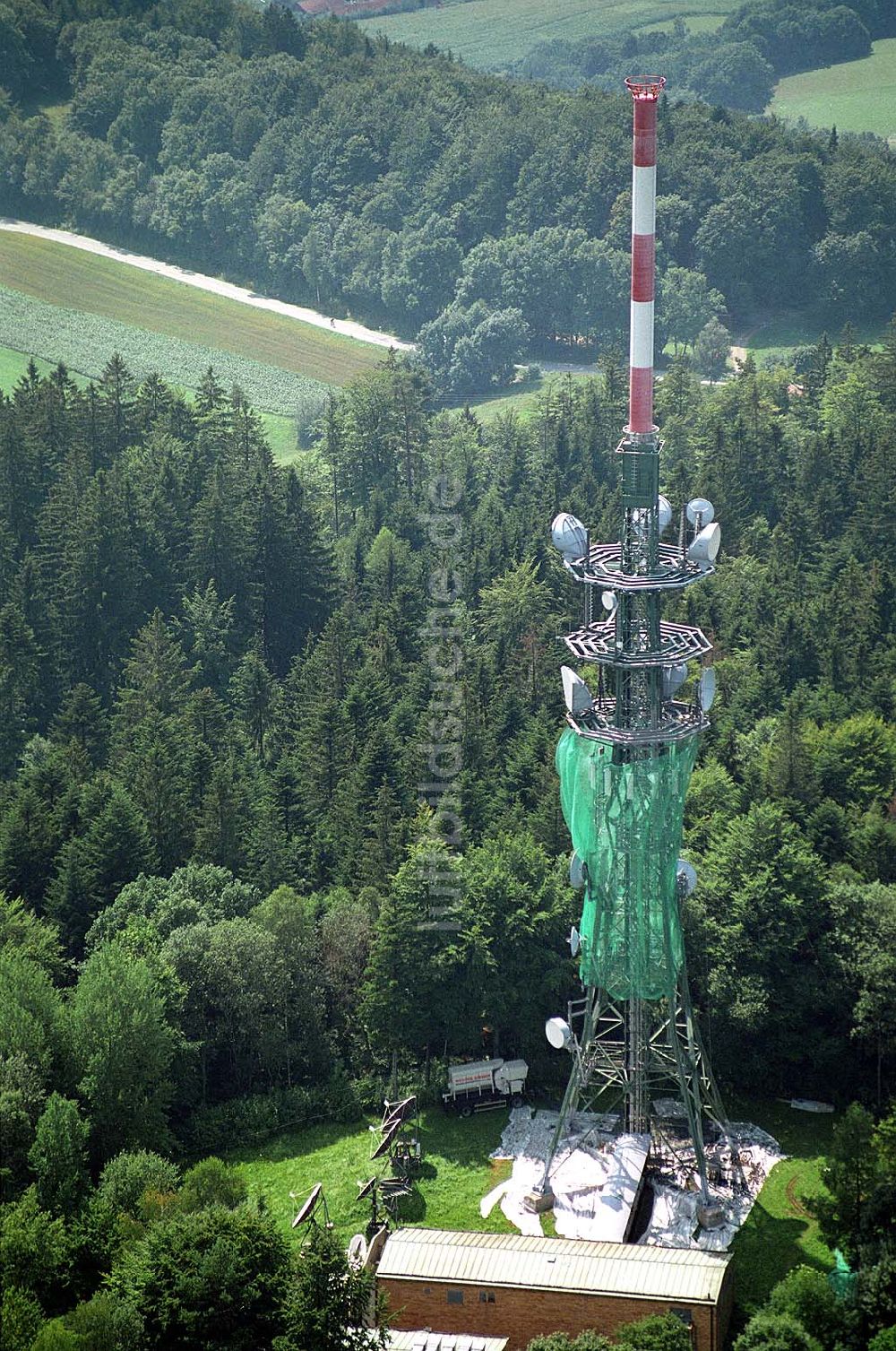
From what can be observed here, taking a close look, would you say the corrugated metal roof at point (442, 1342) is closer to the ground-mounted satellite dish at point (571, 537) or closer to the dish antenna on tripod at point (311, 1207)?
the dish antenna on tripod at point (311, 1207)

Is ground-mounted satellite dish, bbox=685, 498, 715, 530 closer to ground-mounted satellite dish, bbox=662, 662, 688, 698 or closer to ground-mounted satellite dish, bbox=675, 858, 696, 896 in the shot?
ground-mounted satellite dish, bbox=662, 662, 688, 698

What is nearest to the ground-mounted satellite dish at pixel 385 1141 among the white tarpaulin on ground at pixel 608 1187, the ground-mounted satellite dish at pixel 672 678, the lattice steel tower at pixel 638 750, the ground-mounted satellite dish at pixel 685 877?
the white tarpaulin on ground at pixel 608 1187

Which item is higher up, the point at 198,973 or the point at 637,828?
the point at 637,828

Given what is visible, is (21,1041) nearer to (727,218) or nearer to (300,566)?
(300,566)

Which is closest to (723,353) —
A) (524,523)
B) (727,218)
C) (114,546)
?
(727,218)

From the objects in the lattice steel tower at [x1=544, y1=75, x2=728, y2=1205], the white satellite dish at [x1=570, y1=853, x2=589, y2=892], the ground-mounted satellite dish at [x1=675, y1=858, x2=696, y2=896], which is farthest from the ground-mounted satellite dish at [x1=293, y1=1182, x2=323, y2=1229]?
the ground-mounted satellite dish at [x1=675, y1=858, x2=696, y2=896]

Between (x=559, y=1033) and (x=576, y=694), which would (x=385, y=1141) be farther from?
(x=576, y=694)
